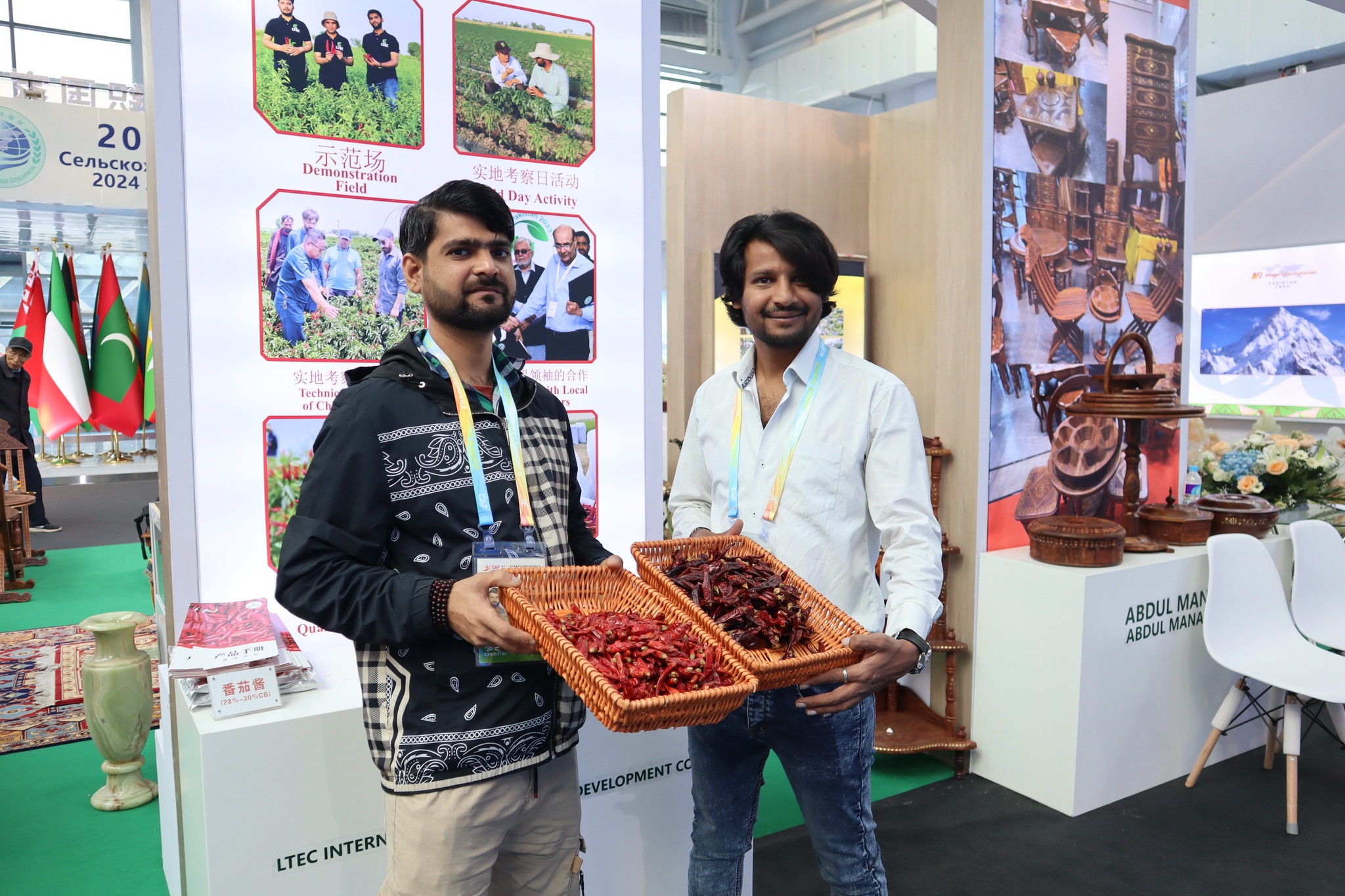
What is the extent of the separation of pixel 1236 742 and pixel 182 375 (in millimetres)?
4342

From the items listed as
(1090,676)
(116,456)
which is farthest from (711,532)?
Result: (116,456)

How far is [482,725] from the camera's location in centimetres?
152

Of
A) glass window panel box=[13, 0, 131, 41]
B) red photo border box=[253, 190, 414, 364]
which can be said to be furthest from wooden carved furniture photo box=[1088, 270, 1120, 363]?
glass window panel box=[13, 0, 131, 41]

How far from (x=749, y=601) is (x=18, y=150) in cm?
773

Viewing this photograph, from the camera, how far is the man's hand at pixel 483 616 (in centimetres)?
135

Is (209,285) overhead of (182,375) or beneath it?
overhead

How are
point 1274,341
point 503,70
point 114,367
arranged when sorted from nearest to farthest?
point 503,70 → point 1274,341 → point 114,367

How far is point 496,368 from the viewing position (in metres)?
1.71

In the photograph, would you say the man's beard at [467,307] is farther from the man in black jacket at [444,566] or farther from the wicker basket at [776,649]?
the wicker basket at [776,649]

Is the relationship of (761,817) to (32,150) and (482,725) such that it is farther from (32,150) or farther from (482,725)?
(32,150)

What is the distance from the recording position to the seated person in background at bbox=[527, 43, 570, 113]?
2451mm

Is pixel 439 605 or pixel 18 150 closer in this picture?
pixel 439 605

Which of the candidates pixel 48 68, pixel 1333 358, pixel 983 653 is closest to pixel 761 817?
pixel 983 653

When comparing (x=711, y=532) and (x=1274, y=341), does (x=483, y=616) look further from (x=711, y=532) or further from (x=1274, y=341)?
(x=1274, y=341)
